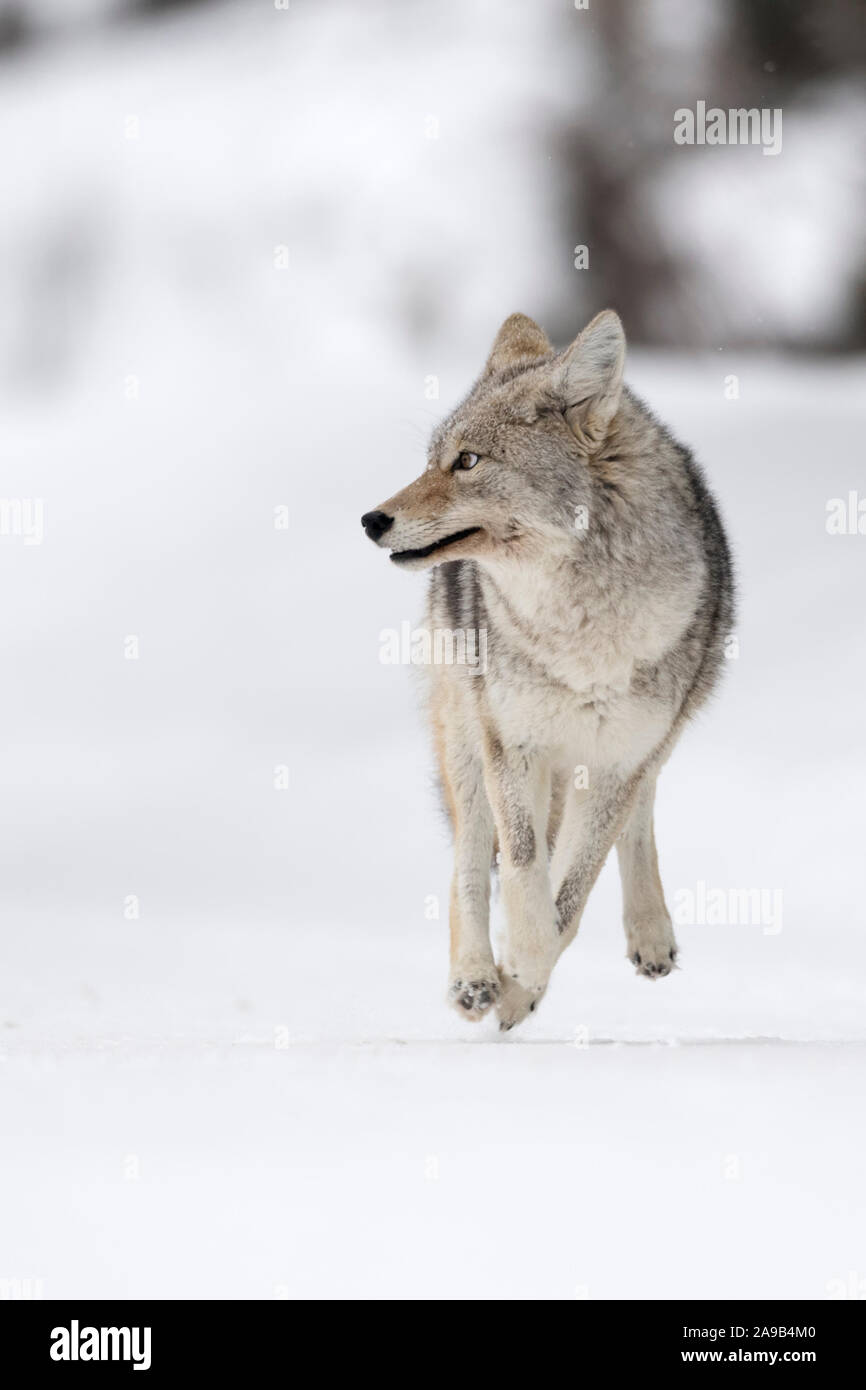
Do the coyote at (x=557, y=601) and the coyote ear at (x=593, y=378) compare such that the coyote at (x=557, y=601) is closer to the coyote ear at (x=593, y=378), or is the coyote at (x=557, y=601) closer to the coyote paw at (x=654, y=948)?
the coyote ear at (x=593, y=378)

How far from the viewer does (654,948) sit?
5.73 metres

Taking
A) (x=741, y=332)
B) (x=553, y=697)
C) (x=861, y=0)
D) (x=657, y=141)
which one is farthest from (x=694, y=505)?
(x=861, y=0)

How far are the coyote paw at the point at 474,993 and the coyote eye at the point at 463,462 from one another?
1.64m

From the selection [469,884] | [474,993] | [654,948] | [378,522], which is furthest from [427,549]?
[654,948]

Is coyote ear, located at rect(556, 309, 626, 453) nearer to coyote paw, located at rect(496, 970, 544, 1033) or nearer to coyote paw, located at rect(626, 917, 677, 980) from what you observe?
coyote paw, located at rect(496, 970, 544, 1033)

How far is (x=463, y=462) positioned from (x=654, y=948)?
2.01 metres

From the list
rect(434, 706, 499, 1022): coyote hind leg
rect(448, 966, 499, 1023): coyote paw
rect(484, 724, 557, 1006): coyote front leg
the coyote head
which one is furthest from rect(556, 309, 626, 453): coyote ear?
rect(448, 966, 499, 1023): coyote paw

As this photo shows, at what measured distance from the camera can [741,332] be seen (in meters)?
15.1

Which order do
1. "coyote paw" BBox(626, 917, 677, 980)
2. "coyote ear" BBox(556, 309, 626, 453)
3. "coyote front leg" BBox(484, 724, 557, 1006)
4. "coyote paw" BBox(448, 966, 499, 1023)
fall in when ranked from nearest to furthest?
"coyote ear" BBox(556, 309, 626, 453), "coyote front leg" BBox(484, 724, 557, 1006), "coyote paw" BBox(448, 966, 499, 1023), "coyote paw" BBox(626, 917, 677, 980)

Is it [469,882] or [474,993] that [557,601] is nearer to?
[469,882]

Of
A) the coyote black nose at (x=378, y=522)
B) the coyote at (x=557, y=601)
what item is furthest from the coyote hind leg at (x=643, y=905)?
the coyote black nose at (x=378, y=522)

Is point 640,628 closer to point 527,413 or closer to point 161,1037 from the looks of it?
point 527,413

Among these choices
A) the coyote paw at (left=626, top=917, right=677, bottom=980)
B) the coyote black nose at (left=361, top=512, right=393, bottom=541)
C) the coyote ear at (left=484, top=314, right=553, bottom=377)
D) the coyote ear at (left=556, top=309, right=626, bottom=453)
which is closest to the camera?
the coyote black nose at (left=361, top=512, right=393, bottom=541)

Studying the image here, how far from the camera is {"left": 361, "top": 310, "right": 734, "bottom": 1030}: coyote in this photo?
4719 mm
